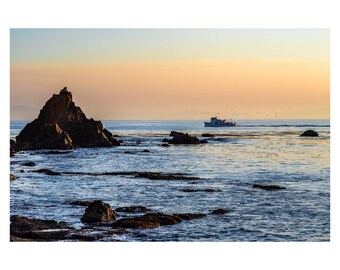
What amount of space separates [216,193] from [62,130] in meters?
26.9

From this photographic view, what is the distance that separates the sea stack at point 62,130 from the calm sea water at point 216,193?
9.20m

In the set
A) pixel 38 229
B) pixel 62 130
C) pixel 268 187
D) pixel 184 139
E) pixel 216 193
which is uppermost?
pixel 62 130

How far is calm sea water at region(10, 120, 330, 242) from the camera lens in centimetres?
1933

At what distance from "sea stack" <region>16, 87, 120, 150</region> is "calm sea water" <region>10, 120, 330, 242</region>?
9.20 metres

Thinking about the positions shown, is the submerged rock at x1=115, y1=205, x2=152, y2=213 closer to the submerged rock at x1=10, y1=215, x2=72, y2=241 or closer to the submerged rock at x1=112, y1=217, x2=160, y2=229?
the submerged rock at x1=112, y1=217, x2=160, y2=229

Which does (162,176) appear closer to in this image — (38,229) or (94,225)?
(94,225)

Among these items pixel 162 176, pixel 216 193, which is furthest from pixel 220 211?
pixel 162 176

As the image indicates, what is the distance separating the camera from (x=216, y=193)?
24.0 meters

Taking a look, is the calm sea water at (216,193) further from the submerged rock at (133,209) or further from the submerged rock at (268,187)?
the submerged rock at (133,209)
